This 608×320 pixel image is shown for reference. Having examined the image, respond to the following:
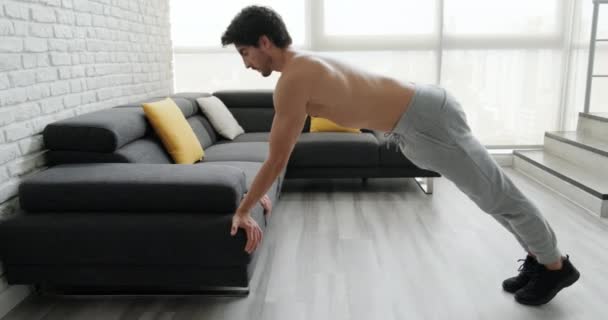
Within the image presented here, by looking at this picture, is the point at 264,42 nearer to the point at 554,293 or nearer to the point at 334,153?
the point at 554,293

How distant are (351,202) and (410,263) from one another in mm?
1099

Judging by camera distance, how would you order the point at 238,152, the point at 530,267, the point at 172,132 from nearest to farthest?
the point at 530,267
the point at 172,132
the point at 238,152

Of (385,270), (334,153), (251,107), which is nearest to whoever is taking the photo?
(385,270)

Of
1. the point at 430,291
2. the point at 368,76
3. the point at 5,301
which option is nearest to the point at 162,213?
the point at 5,301

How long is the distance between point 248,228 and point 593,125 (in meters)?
3.58

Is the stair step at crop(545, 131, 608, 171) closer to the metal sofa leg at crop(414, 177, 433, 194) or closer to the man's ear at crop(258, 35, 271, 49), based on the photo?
the metal sofa leg at crop(414, 177, 433, 194)

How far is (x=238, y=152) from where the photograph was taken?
325 cm

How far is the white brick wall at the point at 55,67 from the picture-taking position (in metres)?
2.06

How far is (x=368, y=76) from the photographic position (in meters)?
1.81

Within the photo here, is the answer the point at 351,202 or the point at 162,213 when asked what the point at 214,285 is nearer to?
the point at 162,213

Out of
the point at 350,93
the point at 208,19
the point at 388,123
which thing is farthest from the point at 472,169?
the point at 208,19

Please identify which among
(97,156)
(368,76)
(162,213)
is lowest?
(162,213)

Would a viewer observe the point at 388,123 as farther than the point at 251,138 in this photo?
No

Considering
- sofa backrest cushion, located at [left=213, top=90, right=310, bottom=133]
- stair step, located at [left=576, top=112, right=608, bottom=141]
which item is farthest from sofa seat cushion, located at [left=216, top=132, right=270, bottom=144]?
stair step, located at [left=576, top=112, right=608, bottom=141]
